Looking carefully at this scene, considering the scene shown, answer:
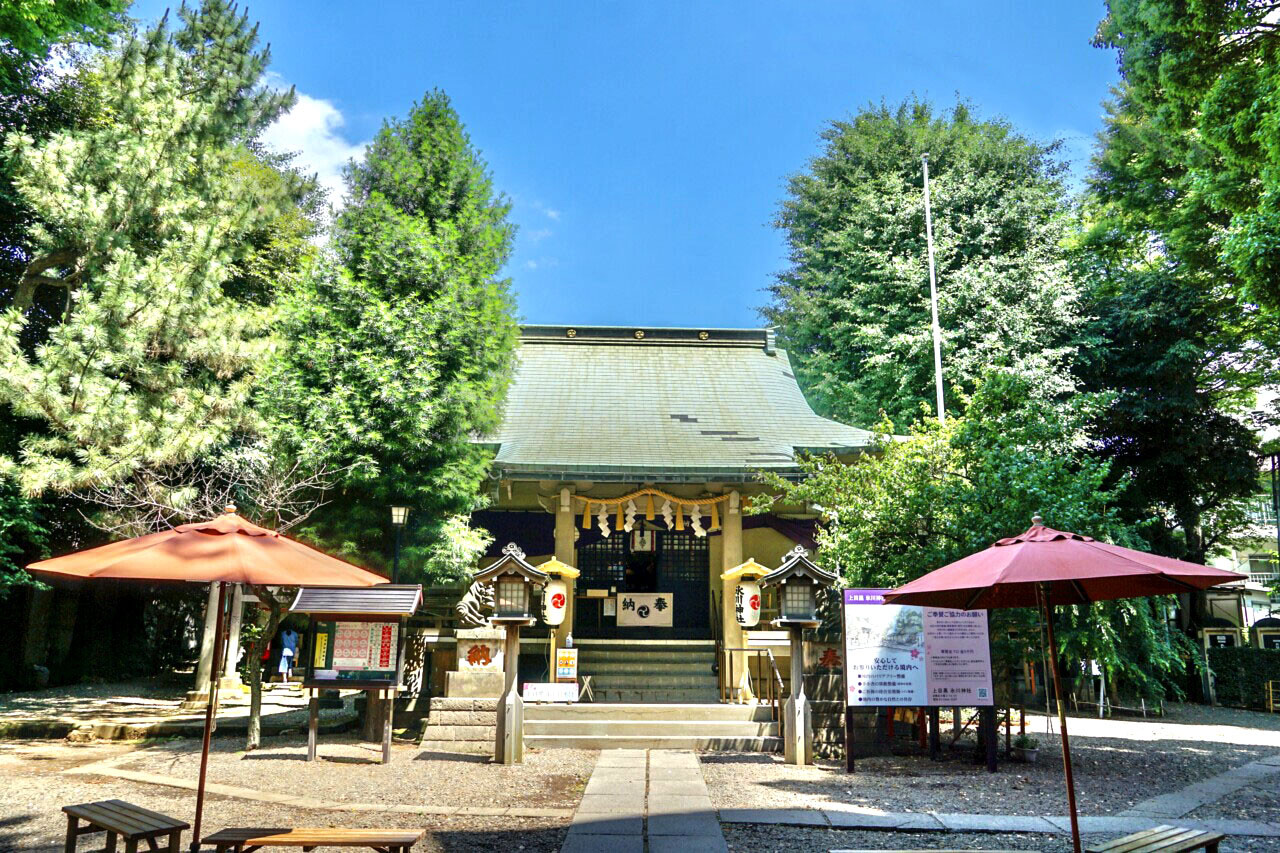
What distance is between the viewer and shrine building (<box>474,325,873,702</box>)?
1528cm

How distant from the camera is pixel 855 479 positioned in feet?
40.9

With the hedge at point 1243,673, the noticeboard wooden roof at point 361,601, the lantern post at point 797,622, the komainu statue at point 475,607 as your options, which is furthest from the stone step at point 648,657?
the hedge at point 1243,673

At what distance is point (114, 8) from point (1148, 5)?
1830cm

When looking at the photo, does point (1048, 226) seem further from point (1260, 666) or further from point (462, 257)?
point (462, 257)

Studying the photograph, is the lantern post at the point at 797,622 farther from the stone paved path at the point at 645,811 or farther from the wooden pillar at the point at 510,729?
the wooden pillar at the point at 510,729

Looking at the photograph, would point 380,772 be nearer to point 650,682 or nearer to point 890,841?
point 890,841

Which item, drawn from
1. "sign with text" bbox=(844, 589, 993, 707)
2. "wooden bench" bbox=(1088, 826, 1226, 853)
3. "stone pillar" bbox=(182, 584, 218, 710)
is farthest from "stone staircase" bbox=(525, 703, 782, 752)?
"stone pillar" bbox=(182, 584, 218, 710)

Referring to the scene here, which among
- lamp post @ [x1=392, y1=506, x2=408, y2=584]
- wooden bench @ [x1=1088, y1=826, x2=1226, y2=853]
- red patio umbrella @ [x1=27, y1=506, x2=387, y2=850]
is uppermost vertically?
lamp post @ [x1=392, y1=506, x2=408, y2=584]

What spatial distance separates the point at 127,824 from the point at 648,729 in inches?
304

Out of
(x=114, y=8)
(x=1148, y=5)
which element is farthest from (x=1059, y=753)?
(x=114, y=8)

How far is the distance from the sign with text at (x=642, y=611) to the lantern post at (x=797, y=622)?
22.1ft

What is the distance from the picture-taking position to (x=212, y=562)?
16.4 ft

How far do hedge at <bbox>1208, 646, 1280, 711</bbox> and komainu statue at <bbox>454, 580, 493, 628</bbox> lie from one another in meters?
19.6

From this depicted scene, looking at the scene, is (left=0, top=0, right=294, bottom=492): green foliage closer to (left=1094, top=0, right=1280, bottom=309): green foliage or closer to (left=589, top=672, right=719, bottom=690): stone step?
(left=589, top=672, right=719, bottom=690): stone step
